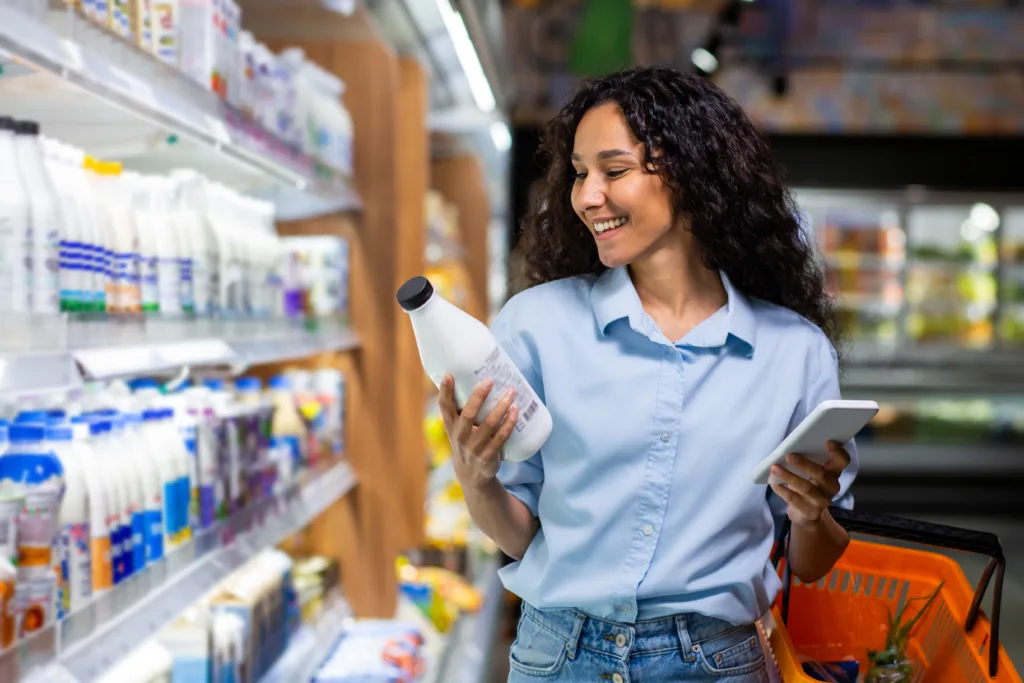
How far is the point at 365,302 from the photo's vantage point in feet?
12.7

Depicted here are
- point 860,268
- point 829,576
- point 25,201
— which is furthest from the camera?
point 860,268

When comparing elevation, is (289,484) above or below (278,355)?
below

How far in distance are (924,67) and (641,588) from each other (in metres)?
7.66

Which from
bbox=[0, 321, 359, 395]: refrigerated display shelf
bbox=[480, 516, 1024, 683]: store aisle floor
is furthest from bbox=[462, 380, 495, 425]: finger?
bbox=[480, 516, 1024, 683]: store aisle floor

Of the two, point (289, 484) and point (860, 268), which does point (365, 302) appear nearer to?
point (289, 484)

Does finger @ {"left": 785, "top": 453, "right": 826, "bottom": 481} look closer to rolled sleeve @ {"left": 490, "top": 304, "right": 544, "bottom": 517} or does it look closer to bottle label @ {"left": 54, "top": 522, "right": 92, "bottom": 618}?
rolled sleeve @ {"left": 490, "top": 304, "right": 544, "bottom": 517}

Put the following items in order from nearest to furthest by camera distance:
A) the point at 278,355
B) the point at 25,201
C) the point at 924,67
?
the point at 25,201 < the point at 278,355 < the point at 924,67

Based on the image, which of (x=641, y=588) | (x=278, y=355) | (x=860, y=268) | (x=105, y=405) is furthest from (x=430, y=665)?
(x=860, y=268)

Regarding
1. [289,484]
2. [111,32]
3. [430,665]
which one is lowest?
[430,665]

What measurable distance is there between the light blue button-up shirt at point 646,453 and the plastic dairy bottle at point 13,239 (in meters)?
0.68

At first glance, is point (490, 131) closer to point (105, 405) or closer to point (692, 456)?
point (105, 405)

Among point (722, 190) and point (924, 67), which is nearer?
point (722, 190)

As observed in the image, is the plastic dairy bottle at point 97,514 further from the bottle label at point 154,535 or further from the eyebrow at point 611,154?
the eyebrow at point 611,154

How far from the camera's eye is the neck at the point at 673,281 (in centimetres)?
170
